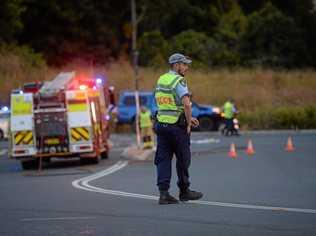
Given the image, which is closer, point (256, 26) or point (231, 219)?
point (231, 219)

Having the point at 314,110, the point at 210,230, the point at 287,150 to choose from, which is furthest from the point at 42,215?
the point at 314,110

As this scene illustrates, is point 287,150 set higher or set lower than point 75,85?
lower

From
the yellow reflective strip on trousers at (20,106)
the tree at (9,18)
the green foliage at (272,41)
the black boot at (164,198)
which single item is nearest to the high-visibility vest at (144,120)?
the yellow reflective strip on trousers at (20,106)

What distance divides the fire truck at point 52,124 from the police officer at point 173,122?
1262cm

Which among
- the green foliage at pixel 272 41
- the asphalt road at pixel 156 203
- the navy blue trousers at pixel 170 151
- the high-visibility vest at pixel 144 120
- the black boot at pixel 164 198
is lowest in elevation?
the asphalt road at pixel 156 203

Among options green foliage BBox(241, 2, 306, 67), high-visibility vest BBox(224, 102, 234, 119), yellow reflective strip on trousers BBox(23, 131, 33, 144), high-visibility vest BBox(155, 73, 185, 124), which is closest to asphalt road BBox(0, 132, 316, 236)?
yellow reflective strip on trousers BBox(23, 131, 33, 144)

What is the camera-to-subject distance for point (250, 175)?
1816cm

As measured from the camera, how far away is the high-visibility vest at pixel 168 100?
1178 centimetres

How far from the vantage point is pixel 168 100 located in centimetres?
1184

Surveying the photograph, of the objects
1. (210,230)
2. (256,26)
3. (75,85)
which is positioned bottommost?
(210,230)

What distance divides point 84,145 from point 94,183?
290 inches

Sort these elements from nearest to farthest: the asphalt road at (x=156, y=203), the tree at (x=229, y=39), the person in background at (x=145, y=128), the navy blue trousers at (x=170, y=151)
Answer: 1. the asphalt road at (x=156, y=203)
2. the navy blue trousers at (x=170, y=151)
3. the person in background at (x=145, y=128)
4. the tree at (x=229, y=39)

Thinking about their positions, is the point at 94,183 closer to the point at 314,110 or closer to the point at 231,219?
the point at 231,219

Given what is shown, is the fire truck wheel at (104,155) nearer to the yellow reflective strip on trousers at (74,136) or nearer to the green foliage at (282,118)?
the yellow reflective strip on trousers at (74,136)
